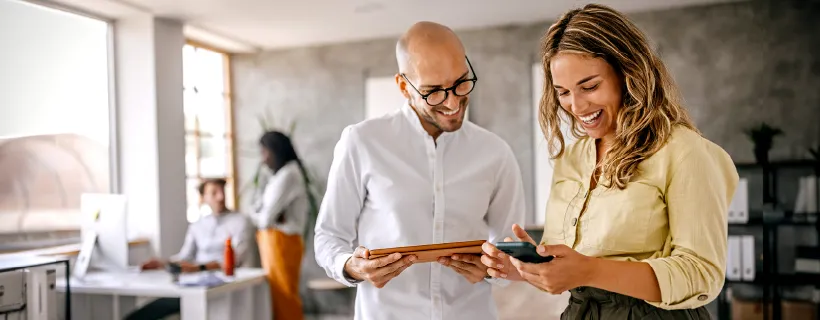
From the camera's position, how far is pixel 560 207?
4.60 feet

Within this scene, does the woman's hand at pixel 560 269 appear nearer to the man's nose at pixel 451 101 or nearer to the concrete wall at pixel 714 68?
the man's nose at pixel 451 101

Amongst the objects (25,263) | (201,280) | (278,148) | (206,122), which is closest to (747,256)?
(278,148)

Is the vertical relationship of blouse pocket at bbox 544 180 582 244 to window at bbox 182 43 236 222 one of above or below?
below

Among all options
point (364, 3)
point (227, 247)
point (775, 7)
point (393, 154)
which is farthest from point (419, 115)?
point (775, 7)

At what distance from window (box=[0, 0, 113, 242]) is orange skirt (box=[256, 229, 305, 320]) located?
1.41 metres

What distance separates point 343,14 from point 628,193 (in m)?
4.64

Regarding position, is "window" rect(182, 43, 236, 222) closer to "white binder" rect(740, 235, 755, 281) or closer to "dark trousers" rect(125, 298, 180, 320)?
"dark trousers" rect(125, 298, 180, 320)

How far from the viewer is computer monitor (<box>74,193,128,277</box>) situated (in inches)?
157

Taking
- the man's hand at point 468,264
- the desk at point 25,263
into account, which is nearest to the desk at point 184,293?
the desk at point 25,263

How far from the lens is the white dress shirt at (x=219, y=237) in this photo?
4785 mm

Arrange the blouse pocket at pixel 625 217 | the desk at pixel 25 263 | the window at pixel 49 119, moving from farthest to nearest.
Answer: the window at pixel 49 119 < the desk at pixel 25 263 < the blouse pocket at pixel 625 217

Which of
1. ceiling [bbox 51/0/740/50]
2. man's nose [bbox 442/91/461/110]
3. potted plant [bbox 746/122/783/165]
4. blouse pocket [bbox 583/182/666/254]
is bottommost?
blouse pocket [bbox 583/182/666/254]

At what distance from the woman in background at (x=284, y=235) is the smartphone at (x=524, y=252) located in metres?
3.96

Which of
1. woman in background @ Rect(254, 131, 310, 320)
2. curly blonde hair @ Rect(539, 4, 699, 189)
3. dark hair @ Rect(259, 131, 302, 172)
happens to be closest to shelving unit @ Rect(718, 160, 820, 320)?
woman in background @ Rect(254, 131, 310, 320)
